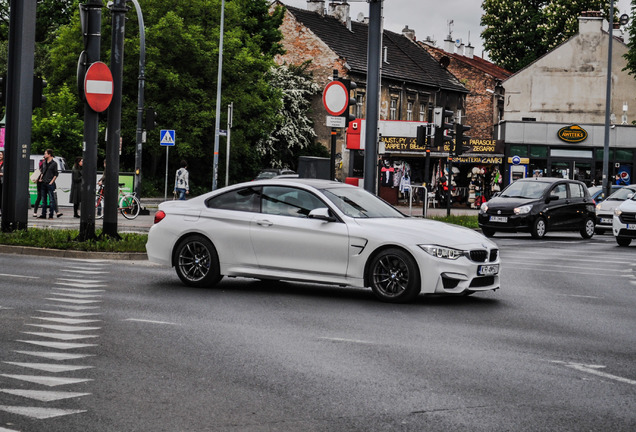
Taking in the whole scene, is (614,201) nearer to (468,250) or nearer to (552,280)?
(552,280)

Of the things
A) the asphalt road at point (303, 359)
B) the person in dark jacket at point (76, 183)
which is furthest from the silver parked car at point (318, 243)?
the person in dark jacket at point (76, 183)

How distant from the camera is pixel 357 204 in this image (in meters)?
12.5

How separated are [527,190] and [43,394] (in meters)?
23.1

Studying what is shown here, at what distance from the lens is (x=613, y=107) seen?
67062 mm

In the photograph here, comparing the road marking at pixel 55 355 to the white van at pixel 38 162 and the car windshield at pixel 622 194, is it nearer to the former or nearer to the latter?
the car windshield at pixel 622 194

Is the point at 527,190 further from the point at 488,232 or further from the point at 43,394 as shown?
the point at 43,394

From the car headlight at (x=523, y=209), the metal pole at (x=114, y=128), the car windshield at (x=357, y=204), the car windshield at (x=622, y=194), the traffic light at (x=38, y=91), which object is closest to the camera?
the car windshield at (x=357, y=204)

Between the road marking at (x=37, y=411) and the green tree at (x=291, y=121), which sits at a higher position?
the green tree at (x=291, y=121)

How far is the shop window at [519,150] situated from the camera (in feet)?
176

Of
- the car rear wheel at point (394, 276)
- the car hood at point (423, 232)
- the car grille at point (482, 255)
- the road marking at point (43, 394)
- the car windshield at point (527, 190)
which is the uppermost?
the car windshield at point (527, 190)

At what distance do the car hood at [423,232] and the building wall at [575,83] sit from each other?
180ft

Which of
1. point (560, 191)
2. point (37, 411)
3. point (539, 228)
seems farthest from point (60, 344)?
point (560, 191)

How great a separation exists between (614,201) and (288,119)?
31319mm

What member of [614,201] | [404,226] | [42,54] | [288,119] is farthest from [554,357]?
[42,54]
